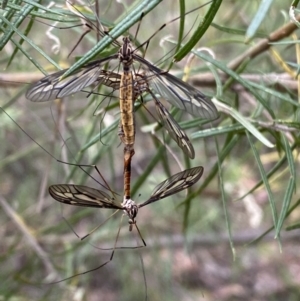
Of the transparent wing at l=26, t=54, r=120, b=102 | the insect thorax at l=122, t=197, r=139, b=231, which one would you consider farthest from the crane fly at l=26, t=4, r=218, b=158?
the insect thorax at l=122, t=197, r=139, b=231

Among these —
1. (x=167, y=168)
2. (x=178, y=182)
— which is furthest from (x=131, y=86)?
(x=167, y=168)

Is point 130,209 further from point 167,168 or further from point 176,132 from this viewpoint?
point 167,168

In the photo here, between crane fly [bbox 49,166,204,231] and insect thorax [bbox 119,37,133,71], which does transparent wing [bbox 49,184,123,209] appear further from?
insect thorax [bbox 119,37,133,71]

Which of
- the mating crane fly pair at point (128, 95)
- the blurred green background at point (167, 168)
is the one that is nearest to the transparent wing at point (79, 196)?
the mating crane fly pair at point (128, 95)

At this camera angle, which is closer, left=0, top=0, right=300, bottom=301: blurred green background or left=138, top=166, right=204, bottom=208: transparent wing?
left=138, top=166, right=204, bottom=208: transparent wing

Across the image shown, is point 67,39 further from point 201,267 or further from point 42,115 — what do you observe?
point 201,267

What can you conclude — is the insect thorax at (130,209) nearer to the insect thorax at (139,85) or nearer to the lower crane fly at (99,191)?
the lower crane fly at (99,191)
